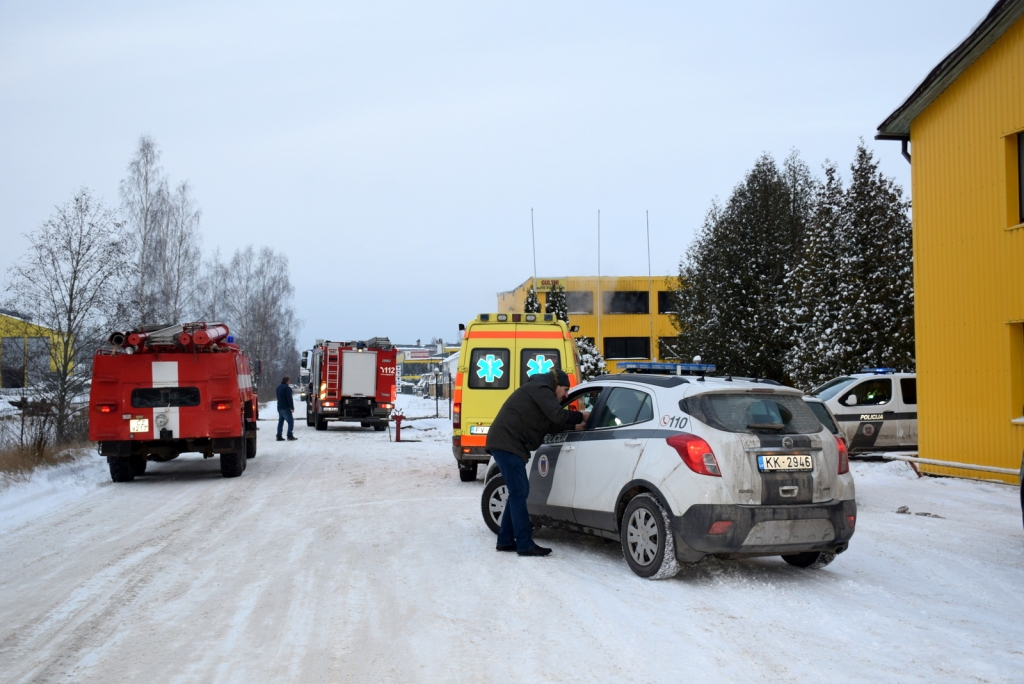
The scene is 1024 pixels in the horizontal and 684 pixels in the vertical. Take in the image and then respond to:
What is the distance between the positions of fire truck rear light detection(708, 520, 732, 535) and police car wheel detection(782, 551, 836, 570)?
39.6 inches

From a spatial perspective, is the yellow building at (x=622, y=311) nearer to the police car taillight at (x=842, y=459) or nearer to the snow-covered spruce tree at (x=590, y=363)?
the snow-covered spruce tree at (x=590, y=363)

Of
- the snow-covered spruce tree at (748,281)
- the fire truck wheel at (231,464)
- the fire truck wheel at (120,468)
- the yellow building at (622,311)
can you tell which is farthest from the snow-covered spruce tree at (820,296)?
the yellow building at (622,311)

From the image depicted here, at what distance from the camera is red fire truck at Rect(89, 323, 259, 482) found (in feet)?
48.3

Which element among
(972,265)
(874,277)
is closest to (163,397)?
(972,265)

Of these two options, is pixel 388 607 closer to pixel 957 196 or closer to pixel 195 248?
pixel 957 196

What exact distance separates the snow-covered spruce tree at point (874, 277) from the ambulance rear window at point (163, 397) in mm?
19610

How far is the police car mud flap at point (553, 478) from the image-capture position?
27.3ft

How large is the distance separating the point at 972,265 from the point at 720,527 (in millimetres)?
10461

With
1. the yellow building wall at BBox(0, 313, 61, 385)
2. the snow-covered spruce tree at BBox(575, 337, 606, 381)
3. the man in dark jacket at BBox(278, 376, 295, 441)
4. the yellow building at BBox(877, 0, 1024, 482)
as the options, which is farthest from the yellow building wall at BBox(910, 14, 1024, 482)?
the snow-covered spruce tree at BBox(575, 337, 606, 381)

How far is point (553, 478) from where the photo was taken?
8.57 metres

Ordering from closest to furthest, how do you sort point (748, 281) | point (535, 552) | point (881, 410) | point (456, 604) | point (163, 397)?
point (456, 604) < point (535, 552) < point (163, 397) < point (881, 410) < point (748, 281)

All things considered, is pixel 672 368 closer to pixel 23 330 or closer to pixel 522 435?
pixel 522 435

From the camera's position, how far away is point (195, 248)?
45250 millimetres

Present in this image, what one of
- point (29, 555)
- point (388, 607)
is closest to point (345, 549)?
point (388, 607)
